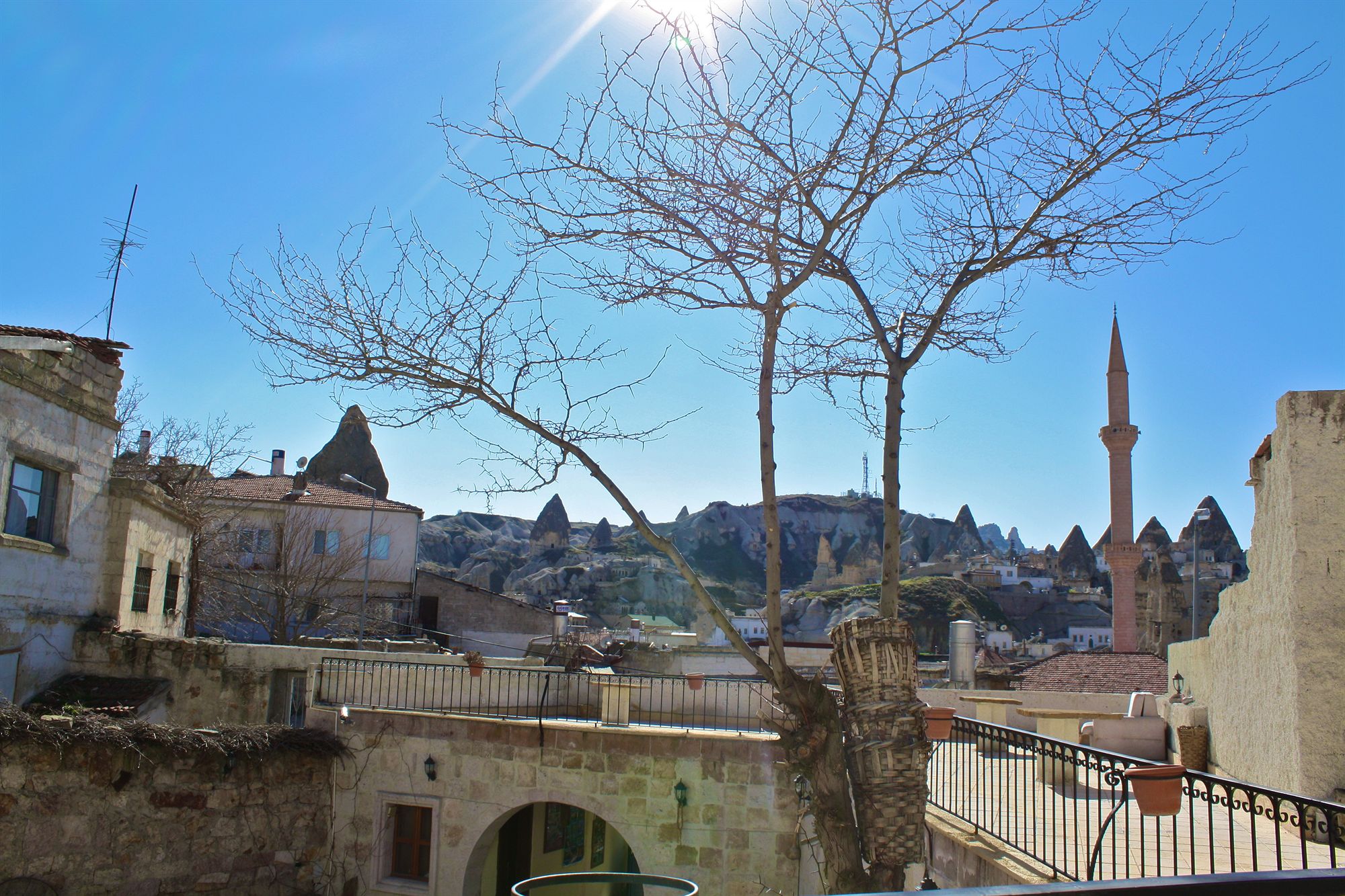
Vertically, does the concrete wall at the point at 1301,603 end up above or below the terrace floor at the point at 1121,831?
above

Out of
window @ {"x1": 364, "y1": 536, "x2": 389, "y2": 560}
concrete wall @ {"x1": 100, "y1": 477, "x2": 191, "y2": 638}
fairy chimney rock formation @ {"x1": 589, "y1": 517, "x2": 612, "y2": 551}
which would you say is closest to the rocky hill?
fairy chimney rock formation @ {"x1": 589, "y1": 517, "x2": 612, "y2": 551}

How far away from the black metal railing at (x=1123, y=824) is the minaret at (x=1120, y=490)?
3413 centimetres

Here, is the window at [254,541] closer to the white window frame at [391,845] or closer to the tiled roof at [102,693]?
the tiled roof at [102,693]

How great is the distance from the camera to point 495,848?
15.4 metres

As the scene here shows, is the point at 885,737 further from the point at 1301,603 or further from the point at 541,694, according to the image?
the point at 541,694

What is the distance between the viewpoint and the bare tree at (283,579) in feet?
93.4

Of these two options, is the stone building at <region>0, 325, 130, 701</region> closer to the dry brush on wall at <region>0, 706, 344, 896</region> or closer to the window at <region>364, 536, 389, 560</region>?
the dry brush on wall at <region>0, 706, 344, 896</region>

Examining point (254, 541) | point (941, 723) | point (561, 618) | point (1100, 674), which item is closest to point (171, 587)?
point (254, 541)

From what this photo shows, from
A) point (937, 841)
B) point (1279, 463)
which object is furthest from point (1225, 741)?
point (937, 841)

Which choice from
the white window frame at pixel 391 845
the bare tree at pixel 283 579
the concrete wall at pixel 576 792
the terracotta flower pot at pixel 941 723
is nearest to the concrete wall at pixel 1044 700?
the concrete wall at pixel 576 792

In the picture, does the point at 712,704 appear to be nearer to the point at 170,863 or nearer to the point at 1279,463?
the point at 170,863

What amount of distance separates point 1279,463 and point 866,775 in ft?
18.9

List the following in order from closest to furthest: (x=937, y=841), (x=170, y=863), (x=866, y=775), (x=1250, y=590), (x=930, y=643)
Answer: (x=866, y=775)
(x=937, y=841)
(x=1250, y=590)
(x=170, y=863)
(x=930, y=643)

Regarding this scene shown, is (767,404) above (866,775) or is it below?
→ above
